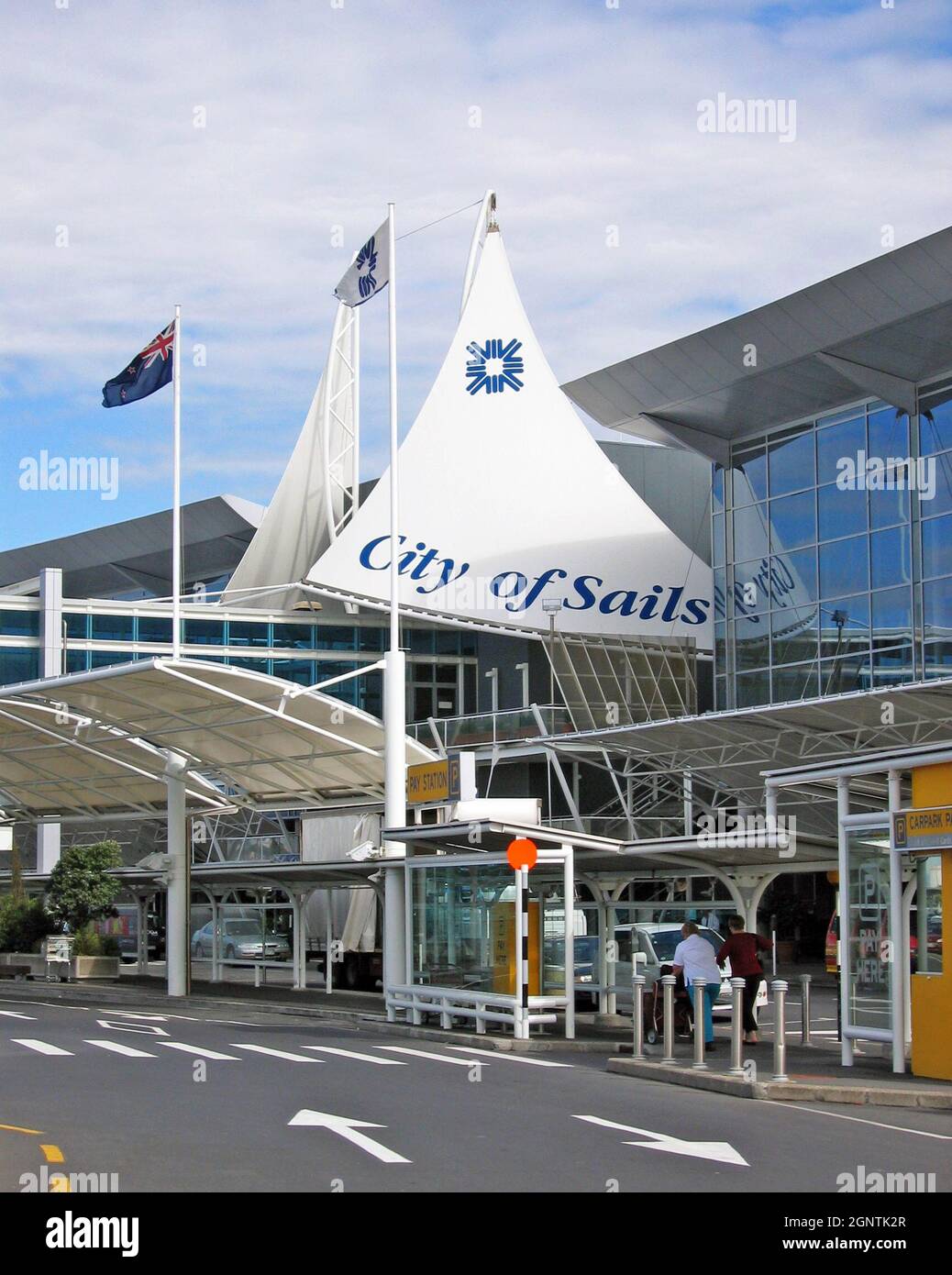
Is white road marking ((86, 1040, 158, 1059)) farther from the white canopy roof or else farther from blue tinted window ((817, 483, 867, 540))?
blue tinted window ((817, 483, 867, 540))

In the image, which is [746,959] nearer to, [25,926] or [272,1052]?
[272,1052]

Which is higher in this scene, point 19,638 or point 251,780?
Result: point 19,638

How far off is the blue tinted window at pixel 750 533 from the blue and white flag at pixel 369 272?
13.5m

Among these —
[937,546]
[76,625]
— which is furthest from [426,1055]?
[76,625]

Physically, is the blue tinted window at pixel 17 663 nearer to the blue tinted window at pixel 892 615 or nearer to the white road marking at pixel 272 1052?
the blue tinted window at pixel 892 615

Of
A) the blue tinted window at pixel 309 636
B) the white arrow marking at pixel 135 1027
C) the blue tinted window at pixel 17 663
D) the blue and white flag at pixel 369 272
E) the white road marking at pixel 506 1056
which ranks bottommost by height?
the white arrow marking at pixel 135 1027

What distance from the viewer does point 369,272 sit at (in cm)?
3139

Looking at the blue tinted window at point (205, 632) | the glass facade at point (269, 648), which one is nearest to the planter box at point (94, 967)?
the glass facade at point (269, 648)

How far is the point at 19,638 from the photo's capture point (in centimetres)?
5838

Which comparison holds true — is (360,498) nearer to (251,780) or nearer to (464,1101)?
(251,780)

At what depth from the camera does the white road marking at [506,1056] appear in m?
20.8

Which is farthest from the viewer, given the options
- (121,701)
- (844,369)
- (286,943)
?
(286,943)
